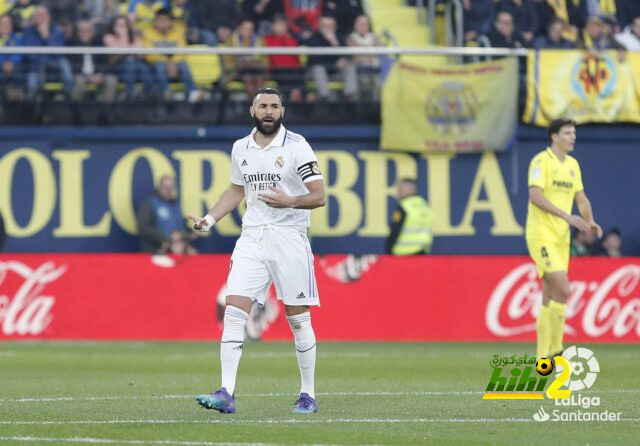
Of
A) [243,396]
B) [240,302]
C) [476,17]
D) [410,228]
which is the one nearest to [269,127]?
[240,302]

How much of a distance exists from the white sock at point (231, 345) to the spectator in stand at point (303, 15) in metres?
12.4

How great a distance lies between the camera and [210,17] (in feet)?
72.9

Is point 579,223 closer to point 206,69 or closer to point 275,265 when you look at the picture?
point 275,265

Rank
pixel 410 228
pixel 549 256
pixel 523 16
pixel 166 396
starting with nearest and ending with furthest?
pixel 166 396 < pixel 549 256 < pixel 410 228 < pixel 523 16

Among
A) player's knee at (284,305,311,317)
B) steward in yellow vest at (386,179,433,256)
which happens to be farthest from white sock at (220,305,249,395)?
steward in yellow vest at (386,179,433,256)

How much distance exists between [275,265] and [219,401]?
1.06m

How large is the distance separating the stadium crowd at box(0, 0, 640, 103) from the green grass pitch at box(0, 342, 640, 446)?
4.87 meters

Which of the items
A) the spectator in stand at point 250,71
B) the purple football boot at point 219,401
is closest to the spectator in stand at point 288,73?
the spectator in stand at point 250,71

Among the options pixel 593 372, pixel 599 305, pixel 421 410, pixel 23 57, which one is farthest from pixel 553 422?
pixel 23 57

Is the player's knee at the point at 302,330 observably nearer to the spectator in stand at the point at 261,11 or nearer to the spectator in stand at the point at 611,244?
the spectator in stand at the point at 611,244

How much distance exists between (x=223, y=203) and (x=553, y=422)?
2656 millimetres

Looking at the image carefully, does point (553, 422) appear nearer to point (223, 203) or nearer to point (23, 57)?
A: point (223, 203)

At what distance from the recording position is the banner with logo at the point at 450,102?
2123 cm

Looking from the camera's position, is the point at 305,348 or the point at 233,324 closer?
the point at 233,324
